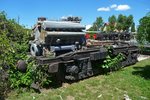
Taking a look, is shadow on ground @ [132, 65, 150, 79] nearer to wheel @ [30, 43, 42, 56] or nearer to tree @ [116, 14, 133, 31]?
wheel @ [30, 43, 42, 56]

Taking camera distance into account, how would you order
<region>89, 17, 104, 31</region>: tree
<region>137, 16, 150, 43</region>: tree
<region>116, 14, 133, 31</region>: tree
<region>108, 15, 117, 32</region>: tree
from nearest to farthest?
<region>137, 16, 150, 43</region>: tree < <region>108, 15, 117, 32</region>: tree < <region>116, 14, 133, 31</region>: tree < <region>89, 17, 104, 31</region>: tree

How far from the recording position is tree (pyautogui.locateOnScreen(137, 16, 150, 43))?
33.4ft

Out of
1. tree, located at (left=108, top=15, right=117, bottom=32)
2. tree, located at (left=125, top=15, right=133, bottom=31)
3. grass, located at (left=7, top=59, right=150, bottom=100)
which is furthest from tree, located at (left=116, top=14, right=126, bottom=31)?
grass, located at (left=7, top=59, right=150, bottom=100)

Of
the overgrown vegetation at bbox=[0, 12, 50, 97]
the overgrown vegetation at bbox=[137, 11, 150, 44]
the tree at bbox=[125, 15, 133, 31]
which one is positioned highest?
the tree at bbox=[125, 15, 133, 31]

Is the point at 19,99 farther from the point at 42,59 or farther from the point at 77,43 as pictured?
the point at 77,43

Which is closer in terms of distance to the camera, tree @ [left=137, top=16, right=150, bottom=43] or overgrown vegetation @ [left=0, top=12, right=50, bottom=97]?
overgrown vegetation @ [left=0, top=12, right=50, bottom=97]

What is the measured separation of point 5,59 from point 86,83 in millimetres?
3149

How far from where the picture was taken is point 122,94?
8477mm

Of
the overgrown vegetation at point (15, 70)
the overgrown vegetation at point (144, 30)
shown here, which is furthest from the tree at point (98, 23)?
the overgrown vegetation at point (15, 70)

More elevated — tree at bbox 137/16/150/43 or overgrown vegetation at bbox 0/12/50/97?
tree at bbox 137/16/150/43

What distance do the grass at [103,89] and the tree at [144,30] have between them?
1709 millimetres

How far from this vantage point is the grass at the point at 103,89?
305 inches

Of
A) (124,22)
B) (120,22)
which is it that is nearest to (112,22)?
(120,22)

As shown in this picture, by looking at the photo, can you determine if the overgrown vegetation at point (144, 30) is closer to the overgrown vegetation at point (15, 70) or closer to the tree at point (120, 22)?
the overgrown vegetation at point (15, 70)
